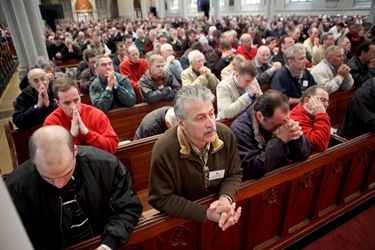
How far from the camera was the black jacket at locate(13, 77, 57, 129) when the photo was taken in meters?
2.93

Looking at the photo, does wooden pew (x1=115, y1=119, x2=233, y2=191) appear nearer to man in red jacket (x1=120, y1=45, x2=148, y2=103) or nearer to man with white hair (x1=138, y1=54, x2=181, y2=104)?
man with white hair (x1=138, y1=54, x2=181, y2=104)

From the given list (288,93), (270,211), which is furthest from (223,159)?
(288,93)

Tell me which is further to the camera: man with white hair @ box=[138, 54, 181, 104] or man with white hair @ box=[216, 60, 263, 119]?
man with white hair @ box=[138, 54, 181, 104]

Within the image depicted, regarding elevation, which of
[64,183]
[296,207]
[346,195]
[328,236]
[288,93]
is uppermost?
[64,183]

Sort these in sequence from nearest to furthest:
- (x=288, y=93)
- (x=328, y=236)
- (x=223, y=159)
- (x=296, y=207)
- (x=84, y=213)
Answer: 1. (x=84, y=213)
2. (x=223, y=159)
3. (x=296, y=207)
4. (x=328, y=236)
5. (x=288, y=93)

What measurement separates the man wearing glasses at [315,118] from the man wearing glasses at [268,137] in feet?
0.76

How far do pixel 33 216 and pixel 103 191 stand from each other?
0.41m

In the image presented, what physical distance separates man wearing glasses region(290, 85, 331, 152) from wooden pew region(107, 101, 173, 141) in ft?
6.59

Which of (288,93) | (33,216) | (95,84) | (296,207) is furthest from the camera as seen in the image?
(288,93)

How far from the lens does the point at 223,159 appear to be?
186 cm

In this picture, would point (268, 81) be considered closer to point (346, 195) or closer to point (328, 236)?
point (346, 195)

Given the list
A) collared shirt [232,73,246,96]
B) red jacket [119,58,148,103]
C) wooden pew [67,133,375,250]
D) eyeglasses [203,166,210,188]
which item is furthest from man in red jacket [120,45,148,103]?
eyeglasses [203,166,210,188]

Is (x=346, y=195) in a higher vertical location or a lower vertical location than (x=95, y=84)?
lower

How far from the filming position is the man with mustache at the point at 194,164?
1636mm
